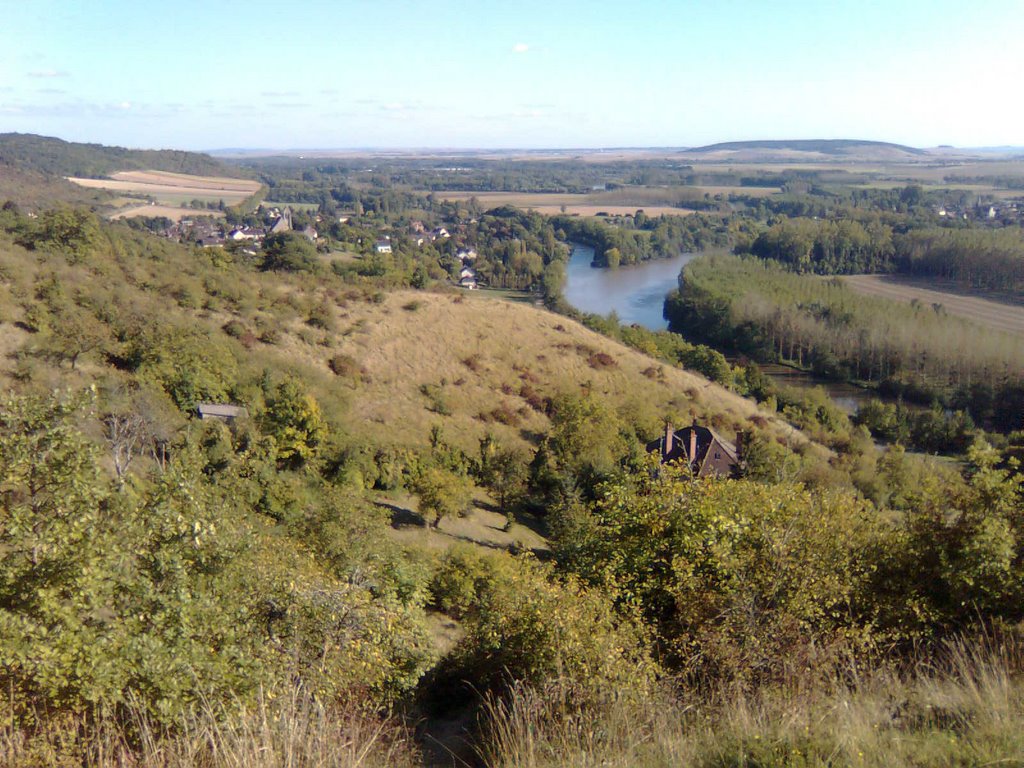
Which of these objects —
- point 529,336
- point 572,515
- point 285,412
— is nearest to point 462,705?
point 572,515

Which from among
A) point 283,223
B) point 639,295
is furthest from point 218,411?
point 283,223

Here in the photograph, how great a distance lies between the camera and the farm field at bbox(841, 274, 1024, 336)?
38125 mm

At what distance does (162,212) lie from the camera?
59.7m

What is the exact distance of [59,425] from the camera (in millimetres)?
3430

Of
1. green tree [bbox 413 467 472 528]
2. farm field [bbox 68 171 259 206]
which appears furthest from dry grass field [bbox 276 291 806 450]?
farm field [bbox 68 171 259 206]

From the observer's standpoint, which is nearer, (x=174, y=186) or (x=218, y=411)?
(x=218, y=411)

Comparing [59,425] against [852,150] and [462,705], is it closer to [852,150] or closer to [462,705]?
[462,705]

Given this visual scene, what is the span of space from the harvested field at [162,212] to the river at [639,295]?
115 ft

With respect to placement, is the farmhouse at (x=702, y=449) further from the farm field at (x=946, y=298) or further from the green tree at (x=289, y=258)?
the farm field at (x=946, y=298)

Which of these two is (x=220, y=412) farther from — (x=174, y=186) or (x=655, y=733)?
(x=174, y=186)

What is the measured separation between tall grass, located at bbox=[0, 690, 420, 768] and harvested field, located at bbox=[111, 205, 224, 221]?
5561 cm

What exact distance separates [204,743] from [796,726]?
267 centimetres

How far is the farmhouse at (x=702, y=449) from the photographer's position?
1730 centimetres

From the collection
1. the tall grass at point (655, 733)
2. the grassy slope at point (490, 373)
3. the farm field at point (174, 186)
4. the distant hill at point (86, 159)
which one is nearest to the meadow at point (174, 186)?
the farm field at point (174, 186)
